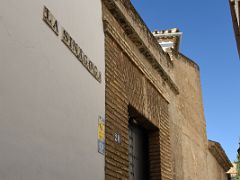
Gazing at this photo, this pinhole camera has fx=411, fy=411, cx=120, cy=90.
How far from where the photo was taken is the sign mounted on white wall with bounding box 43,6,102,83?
3.59 m

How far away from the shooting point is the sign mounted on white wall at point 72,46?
141 inches

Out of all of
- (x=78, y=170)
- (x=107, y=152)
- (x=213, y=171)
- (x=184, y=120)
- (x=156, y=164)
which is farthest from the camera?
(x=213, y=171)

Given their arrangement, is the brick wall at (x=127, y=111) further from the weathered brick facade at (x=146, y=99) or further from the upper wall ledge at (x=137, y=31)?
the upper wall ledge at (x=137, y=31)

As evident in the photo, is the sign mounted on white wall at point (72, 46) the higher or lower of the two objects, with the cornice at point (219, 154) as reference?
lower

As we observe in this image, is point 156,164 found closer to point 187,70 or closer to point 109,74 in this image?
point 109,74

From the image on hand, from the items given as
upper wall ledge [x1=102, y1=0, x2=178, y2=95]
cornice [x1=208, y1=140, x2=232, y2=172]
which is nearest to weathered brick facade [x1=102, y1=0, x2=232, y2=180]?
upper wall ledge [x1=102, y1=0, x2=178, y2=95]

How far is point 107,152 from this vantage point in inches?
187

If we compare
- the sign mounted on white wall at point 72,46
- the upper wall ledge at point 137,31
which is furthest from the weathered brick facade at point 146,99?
the sign mounted on white wall at point 72,46

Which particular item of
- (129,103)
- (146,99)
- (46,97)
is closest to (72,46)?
(46,97)

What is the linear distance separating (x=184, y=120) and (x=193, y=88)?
7.41ft

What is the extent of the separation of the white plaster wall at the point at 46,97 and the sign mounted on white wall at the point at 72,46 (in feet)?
0.19

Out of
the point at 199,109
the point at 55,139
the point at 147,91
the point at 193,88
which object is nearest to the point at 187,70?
the point at 193,88

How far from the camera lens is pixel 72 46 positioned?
13.4 ft

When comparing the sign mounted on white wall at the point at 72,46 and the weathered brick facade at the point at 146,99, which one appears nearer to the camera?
the sign mounted on white wall at the point at 72,46
